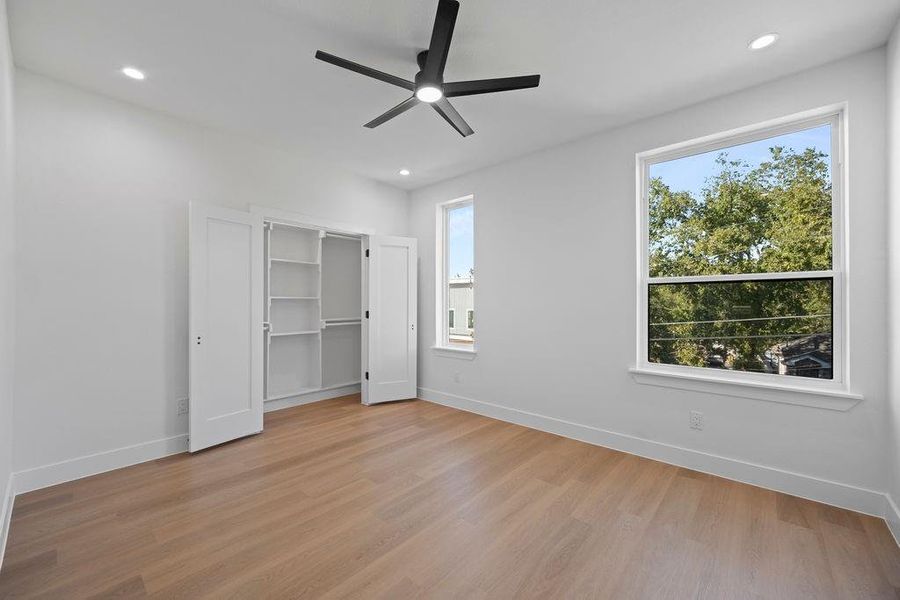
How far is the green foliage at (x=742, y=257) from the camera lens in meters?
2.59

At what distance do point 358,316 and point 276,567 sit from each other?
367 centimetres

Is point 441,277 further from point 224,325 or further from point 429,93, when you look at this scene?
point 429,93

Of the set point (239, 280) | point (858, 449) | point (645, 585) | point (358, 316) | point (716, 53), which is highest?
point (716, 53)

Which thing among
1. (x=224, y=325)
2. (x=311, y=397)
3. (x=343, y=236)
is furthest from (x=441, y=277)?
(x=224, y=325)

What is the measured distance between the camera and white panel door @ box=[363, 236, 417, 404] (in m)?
4.63

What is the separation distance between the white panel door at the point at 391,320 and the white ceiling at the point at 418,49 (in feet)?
5.64

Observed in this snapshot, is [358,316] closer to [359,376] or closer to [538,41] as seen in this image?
[359,376]

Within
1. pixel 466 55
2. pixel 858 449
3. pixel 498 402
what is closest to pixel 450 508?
pixel 498 402

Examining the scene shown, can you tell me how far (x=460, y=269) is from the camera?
477cm

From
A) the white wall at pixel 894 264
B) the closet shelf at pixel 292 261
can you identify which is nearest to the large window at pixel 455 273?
the closet shelf at pixel 292 261

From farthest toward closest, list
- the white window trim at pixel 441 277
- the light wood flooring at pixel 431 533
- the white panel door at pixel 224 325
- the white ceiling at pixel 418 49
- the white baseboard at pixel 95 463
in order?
the white window trim at pixel 441 277 < the white panel door at pixel 224 325 < the white baseboard at pixel 95 463 < the white ceiling at pixel 418 49 < the light wood flooring at pixel 431 533

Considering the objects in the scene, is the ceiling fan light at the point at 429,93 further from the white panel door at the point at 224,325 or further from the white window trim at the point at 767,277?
the white panel door at the point at 224,325

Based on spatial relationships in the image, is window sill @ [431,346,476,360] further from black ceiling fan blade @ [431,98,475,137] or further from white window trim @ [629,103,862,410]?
black ceiling fan blade @ [431,98,475,137]

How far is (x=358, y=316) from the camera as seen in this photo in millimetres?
5309
